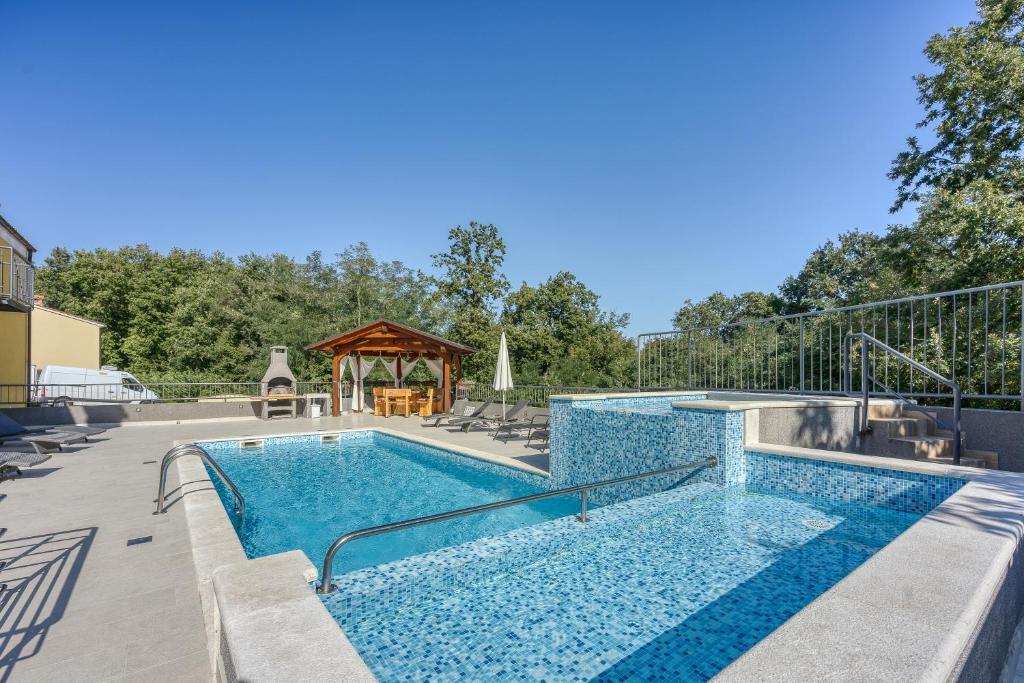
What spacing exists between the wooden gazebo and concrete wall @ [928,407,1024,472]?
12.2 m

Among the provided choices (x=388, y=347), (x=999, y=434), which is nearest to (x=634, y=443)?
(x=999, y=434)

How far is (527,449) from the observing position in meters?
9.00

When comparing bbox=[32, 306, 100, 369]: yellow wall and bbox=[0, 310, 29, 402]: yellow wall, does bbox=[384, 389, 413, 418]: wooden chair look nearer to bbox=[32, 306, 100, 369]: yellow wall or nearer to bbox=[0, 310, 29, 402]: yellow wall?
bbox=[0, 310, 29, 402]: yellow wall

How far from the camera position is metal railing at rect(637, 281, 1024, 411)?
23.6ft

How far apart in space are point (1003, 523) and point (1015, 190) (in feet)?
48.0

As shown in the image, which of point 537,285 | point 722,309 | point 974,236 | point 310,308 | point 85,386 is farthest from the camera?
point 722,309

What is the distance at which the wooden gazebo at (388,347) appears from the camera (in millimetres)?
15672

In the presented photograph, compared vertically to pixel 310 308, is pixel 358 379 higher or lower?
lower

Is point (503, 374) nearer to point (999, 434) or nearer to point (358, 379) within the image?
point (358, 379)

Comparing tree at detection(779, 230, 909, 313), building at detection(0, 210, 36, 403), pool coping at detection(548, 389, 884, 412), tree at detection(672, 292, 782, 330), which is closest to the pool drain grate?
pool coping at detection(548, 389, 884, 412)

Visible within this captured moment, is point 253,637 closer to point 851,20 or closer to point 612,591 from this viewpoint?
point 612,591

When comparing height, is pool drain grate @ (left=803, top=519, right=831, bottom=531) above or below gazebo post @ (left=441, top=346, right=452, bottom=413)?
below

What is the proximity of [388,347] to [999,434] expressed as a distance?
1565 centimetres

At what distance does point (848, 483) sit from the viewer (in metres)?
4.82
